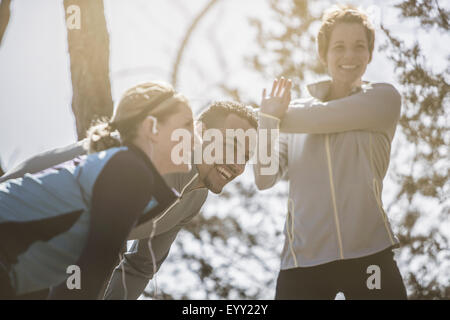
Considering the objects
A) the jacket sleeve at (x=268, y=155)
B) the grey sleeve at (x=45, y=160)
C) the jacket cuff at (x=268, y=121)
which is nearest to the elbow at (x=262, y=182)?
the jacket sleeve at (x=268, y=155)

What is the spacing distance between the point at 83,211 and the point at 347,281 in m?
0.96

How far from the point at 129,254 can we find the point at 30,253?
1.08 meters

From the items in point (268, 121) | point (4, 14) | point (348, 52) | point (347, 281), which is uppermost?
point (4, 14)

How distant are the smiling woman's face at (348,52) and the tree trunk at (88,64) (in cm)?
116

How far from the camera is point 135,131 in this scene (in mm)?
1765

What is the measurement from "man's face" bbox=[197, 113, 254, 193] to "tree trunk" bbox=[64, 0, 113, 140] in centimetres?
65

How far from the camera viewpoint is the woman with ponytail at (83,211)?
1529mm

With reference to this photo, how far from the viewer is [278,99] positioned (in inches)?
87.4

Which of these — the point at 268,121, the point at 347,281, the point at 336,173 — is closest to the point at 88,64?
the point at 268,121

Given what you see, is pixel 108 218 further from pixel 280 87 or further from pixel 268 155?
pixel 280 87

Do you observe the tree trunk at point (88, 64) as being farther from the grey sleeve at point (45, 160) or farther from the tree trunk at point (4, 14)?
the grey sleeve at point (45, 160)

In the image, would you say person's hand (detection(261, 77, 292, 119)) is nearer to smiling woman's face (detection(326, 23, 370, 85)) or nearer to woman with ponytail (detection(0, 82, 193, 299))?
smiling woman's face (detection(326, 23, 370, 85))

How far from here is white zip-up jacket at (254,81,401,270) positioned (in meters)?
2.04

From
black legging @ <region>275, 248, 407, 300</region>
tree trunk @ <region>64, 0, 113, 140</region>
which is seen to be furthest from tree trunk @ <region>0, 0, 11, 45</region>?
black legging @ <region>275, 248, 407, 300</region>
